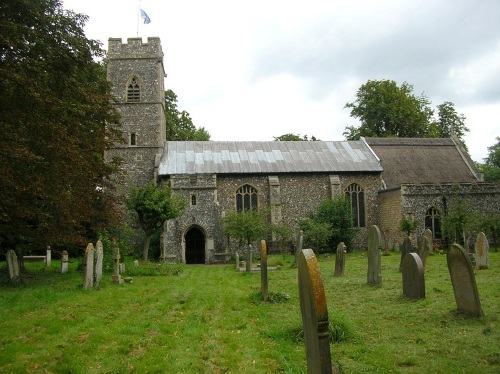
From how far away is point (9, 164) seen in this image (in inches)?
352

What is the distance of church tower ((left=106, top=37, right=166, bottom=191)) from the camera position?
2653 cm

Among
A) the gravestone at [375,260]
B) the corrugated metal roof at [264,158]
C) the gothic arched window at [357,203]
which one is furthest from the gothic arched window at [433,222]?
the gravestone at [375,260]

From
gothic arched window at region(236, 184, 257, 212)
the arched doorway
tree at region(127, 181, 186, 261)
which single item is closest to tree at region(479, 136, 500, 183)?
gothic arched window at region(236, 184, 257, 212)

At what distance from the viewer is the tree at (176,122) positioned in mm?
35625

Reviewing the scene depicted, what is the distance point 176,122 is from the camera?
37469 millimetres

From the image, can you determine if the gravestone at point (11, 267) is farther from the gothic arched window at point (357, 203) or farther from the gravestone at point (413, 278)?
the gothic arched window at point (357, 203)

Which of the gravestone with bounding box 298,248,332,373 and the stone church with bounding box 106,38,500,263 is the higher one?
the stone church with bounding box 106,38,500,263

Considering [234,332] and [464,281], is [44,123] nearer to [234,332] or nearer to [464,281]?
[234,332]

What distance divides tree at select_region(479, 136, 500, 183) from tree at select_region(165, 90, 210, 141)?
28.7 meters

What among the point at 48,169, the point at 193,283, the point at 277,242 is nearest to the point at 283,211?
the point at 277,242

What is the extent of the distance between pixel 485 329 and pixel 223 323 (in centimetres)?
381

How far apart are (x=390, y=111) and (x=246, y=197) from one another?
55.2ft

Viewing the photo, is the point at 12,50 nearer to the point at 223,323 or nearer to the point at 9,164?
the point at 9,164

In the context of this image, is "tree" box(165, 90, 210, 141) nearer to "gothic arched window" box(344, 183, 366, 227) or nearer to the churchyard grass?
"gothic arched window" box(344, 183, 366, 227)
